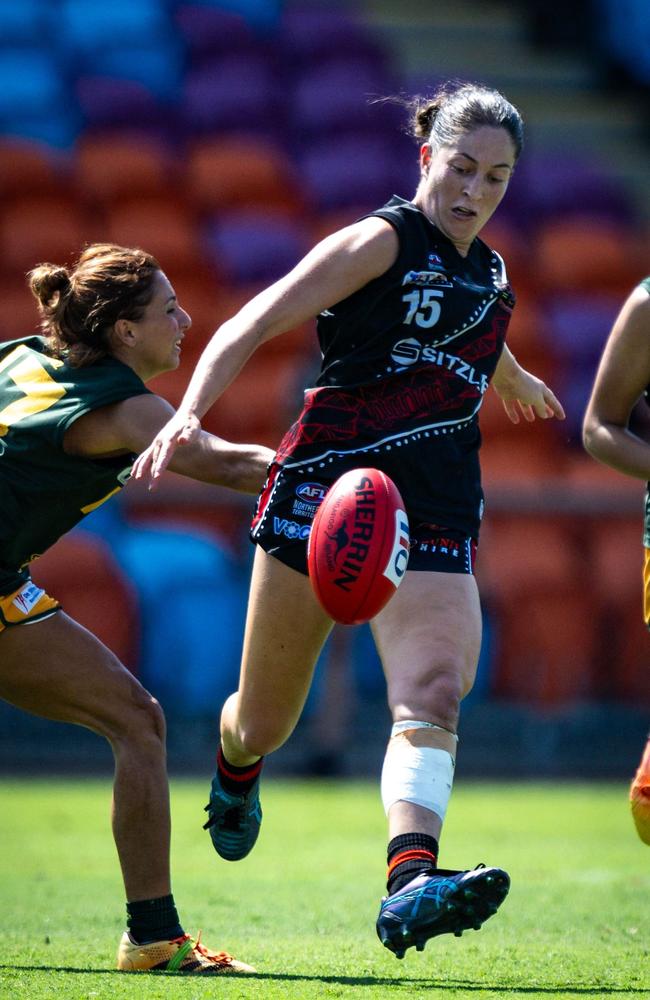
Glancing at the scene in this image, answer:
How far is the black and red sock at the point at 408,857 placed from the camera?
3535 mm

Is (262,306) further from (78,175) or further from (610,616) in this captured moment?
(78,175)

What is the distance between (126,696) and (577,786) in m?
6.17

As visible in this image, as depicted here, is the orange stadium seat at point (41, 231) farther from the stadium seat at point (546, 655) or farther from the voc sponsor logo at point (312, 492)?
the voc sponsor logo at point (312, 492)

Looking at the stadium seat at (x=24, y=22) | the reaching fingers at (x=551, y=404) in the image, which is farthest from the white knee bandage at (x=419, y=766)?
the stadium seat at (x=24, y=22)

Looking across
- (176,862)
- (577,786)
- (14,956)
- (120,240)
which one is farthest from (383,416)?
(120,240)

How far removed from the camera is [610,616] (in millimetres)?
10430

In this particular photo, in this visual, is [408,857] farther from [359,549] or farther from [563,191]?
[563,191]

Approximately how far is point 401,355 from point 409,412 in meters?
0.15

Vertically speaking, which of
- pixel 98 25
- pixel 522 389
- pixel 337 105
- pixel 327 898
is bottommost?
pixel 327 898

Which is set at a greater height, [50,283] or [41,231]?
[50,283]

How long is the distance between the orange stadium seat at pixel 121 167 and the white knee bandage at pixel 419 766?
1087 centimetres

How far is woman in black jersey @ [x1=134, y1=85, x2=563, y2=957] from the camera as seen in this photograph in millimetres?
3826

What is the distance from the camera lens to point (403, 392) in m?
4.11

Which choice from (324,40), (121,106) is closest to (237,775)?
(121,106)
